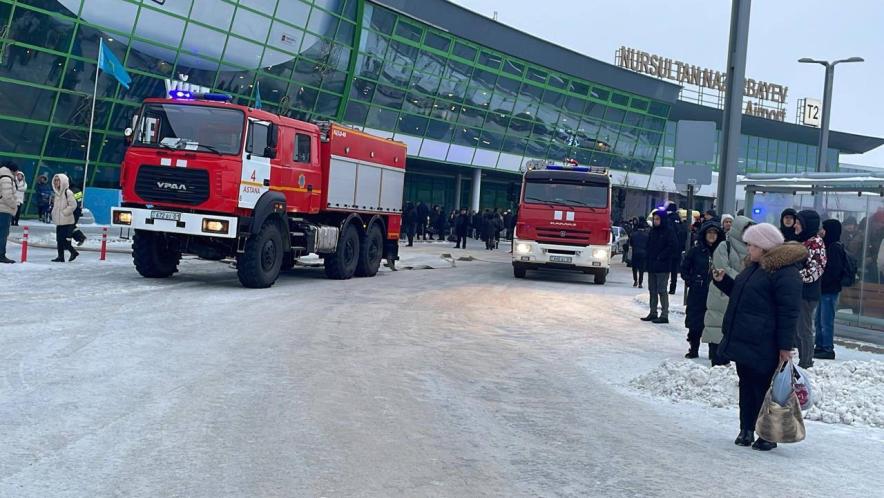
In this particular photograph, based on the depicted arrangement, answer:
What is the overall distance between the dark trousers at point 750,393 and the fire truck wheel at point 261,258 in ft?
33.2

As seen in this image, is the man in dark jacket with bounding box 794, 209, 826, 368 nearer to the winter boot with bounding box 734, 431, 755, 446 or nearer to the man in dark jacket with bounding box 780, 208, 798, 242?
the man in dark jacket with bounding box 780, 208, 798, 242

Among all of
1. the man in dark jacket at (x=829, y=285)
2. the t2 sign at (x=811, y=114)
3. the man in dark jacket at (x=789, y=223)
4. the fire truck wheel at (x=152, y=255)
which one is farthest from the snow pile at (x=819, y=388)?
the t2 sign at (x=811, y=114)

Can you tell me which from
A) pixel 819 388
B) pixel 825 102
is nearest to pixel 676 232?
pixel 819 388

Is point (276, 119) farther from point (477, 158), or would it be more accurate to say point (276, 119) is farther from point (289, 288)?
point (477, 158)

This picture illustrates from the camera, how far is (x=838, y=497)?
5.45 m

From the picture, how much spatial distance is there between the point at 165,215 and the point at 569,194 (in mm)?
10413

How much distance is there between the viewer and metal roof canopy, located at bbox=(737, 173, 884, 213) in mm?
14141

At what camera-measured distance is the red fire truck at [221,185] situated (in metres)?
14.8

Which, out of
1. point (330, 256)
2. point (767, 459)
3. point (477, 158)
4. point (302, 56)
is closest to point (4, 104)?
point (302, 56)

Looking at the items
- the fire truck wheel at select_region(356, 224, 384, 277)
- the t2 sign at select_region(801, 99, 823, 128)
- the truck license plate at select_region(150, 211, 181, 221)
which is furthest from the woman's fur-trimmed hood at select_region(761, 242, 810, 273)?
the t2 sign at select_region(801, 99, 823, 128)

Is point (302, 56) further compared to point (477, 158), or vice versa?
point (477, 158)

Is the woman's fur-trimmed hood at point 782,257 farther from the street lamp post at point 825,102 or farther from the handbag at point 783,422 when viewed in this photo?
the street lamp post at point 825,102

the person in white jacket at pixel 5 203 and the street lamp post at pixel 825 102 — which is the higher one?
the street lamp post at pixel 825 102

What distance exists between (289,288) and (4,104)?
19.1 m
